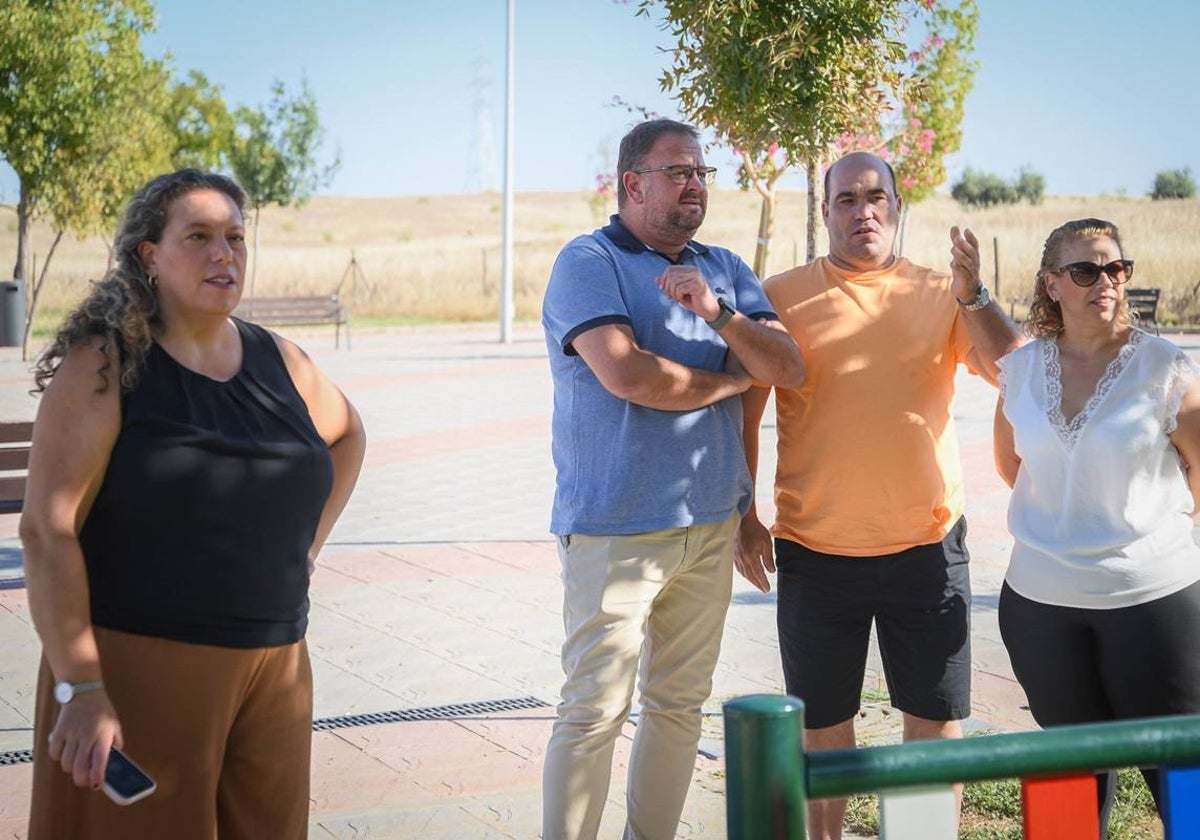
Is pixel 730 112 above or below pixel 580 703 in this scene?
above

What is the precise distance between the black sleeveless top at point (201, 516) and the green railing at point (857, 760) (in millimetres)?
1451

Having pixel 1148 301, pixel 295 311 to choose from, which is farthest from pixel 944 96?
pixel 295 311

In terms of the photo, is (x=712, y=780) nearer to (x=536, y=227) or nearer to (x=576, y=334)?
(x=576, y=334)

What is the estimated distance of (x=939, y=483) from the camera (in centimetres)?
386

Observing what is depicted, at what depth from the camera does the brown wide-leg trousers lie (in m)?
2.60

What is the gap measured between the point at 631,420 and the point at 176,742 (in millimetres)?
1477

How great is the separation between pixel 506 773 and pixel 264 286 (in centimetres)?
3909

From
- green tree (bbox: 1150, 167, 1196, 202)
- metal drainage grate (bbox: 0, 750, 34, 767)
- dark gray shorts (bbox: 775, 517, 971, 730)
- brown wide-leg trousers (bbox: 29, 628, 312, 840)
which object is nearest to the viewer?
brown wide-leg trousers (bbox: 29, 628, 312, 840)

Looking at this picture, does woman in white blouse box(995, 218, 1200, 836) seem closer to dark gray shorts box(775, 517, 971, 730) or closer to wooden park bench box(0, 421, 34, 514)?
dark gray shorts box(775, 517, 971, 730)

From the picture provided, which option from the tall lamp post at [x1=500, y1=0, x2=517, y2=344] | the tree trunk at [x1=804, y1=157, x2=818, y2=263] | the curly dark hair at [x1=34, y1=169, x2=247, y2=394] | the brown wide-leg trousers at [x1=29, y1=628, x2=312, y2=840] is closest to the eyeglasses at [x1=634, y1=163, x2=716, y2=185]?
the curly dark hair at [x1=34, y1=169, x2=247, y2=394]

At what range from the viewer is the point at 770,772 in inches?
58.5

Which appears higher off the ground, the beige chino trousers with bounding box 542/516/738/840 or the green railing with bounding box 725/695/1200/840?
the green railing with bounding box 725/695/1200/840

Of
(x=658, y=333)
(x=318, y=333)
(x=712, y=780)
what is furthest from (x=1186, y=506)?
(x=318, y=333)

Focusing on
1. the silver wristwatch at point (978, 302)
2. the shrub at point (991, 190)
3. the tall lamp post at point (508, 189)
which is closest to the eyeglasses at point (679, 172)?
the silver wristwatch at point (978, 302)
